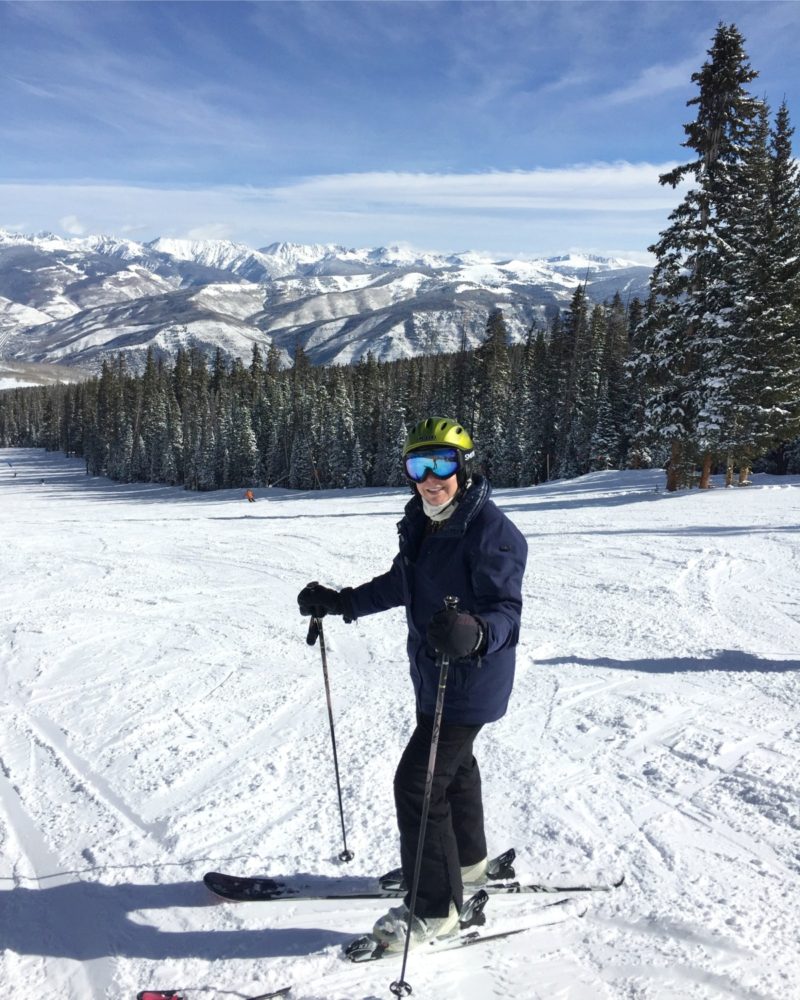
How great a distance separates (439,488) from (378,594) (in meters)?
0.80

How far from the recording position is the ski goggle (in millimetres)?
3062

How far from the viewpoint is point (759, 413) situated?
837 inches

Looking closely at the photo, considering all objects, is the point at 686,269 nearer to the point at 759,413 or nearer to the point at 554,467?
the point at 759,413

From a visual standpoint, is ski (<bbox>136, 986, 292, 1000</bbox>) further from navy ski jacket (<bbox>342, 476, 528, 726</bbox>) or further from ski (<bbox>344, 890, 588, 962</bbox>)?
navy ski jacket (<bbox>342, 476, 528, 726</bbox>)

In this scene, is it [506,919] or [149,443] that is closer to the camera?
[506,919]

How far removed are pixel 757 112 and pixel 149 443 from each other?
7045 centimetres

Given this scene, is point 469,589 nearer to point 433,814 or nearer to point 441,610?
point 441,610

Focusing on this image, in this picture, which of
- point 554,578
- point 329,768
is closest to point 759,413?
point 554,578

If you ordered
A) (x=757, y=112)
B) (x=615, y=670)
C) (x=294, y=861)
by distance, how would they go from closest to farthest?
(x=294, y=861), (x=615, y=670), (x=757, y=112)

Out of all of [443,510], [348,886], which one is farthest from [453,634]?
[348,886]

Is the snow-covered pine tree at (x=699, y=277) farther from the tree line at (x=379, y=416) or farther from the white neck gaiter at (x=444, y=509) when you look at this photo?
the white neck gaiter at (x=444, y=509)

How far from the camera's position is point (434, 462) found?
10.1 feet

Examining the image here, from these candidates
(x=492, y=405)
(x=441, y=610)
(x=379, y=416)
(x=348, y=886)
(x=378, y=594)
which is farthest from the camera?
(x=379, y=416)

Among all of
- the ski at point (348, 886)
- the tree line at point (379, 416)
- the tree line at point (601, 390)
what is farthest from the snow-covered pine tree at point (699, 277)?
the ski at point (348, 886)
